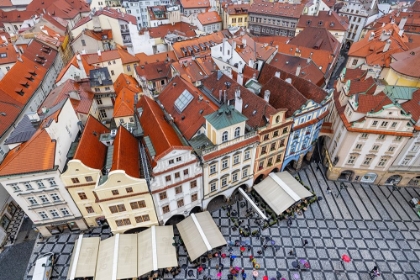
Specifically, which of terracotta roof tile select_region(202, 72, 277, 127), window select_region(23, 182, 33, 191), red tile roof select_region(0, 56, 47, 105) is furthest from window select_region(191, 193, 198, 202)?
red tile roof select_region(0, 56, 47, 105)

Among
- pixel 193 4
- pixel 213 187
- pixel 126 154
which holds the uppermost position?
pixel 193 4

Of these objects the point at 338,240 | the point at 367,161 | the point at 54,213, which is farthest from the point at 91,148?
the point at 367,161

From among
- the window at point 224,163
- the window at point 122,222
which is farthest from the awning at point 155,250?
the window at point 224,163

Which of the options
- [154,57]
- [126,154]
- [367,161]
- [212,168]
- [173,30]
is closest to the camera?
→ [126,154]

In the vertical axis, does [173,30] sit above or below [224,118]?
below

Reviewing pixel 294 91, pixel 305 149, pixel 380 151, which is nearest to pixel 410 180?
pixel 380 151

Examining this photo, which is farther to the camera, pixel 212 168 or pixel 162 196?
pixel 212 168

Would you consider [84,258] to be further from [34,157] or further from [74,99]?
[74,99]

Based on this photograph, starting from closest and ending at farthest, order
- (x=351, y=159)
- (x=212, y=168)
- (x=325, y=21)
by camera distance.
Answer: (x=212, y=168), (x=351, y=159), (x=325, y=21)
